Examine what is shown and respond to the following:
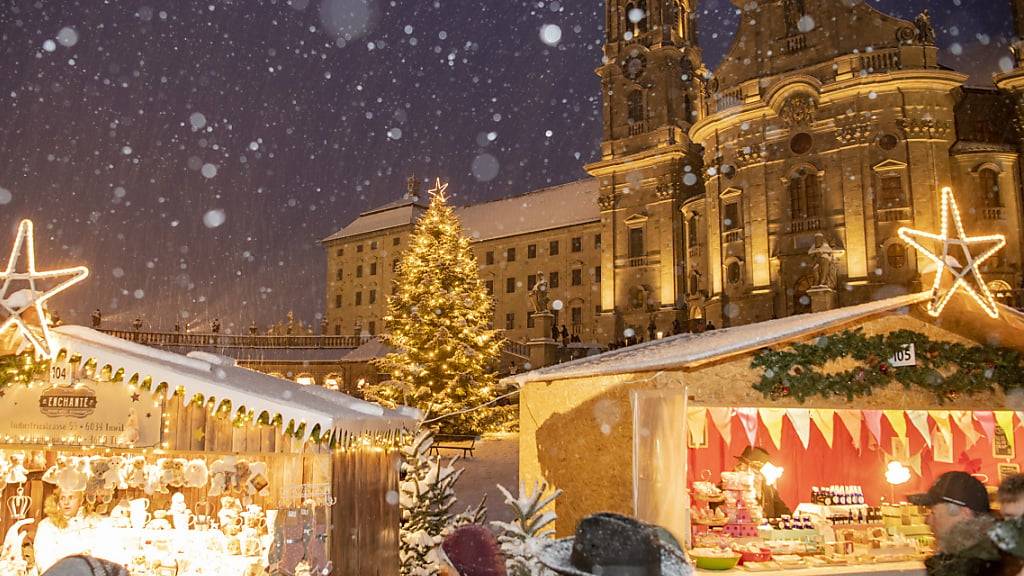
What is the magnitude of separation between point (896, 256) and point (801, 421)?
25808 mm

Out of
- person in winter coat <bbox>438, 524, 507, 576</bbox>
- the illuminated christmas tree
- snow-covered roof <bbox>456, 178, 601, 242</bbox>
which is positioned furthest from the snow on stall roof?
snow-covered roof <bbox>456, 178, 601, 242</bbox>

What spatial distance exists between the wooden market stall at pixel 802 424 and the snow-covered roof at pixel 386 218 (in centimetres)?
6176

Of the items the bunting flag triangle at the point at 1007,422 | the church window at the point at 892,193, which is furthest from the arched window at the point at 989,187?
the bunting flag triangle at the point at 1007,422

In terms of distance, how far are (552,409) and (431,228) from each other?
18189 mm

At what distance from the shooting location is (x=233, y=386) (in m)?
8.15

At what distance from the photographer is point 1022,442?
13297 millimetres

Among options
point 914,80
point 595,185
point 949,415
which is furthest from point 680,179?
point 949,415

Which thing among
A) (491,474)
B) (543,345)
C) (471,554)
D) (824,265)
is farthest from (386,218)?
(471,554)

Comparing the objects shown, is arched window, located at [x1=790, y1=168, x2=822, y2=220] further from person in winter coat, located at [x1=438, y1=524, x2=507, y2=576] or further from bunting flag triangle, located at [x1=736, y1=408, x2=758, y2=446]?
person in winter coat, located at [x1=438, y1=524, x2=507, y2=576]

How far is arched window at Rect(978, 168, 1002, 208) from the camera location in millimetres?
35281

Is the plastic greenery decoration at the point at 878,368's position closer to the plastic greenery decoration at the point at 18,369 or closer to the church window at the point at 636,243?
the plastic greenery decoration at the point at 18,369

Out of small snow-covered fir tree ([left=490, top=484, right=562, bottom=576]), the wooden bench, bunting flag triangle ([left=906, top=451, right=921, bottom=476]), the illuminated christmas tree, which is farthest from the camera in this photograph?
the illuminated christmas tree

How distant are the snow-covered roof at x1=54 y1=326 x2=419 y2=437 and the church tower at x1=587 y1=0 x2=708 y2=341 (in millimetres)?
37335

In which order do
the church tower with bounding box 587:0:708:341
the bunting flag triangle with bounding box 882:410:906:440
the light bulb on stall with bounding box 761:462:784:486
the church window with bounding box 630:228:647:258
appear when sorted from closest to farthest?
the light bulb on stall with bounding box 761:462:784:486, the bunting flag triangle with bounding box 882:410:906:440, the church tower with bounding box 587:0:708:341, the church window with bounding box 630:228:647:258
